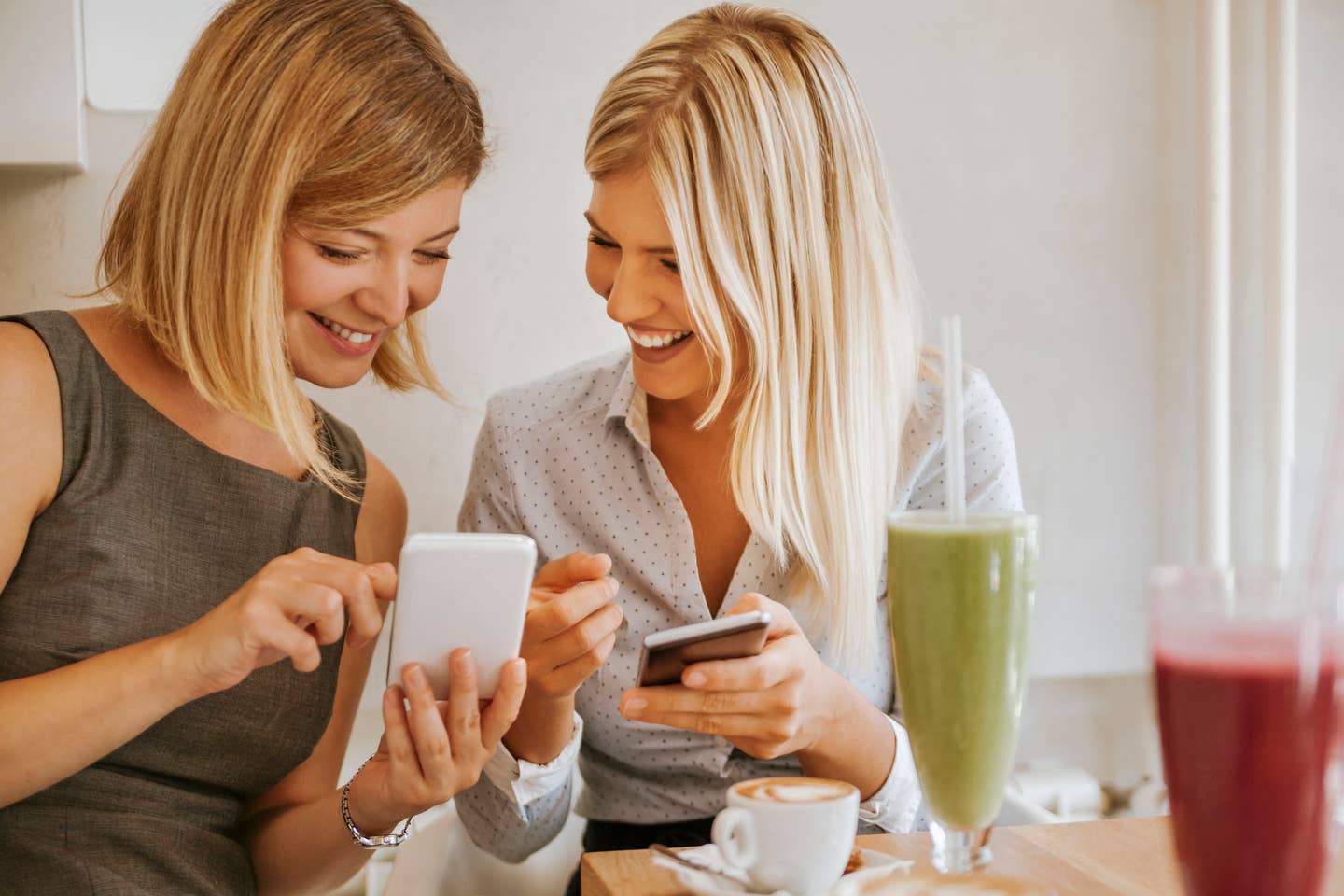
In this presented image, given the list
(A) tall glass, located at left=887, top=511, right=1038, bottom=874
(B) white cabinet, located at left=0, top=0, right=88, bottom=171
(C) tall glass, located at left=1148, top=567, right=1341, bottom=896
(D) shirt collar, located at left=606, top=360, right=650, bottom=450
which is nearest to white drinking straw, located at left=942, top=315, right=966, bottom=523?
(A) tall glass, located at left=887, top=511, right=1038, bottom=874

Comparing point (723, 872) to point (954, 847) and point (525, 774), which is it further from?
point (525, 774)

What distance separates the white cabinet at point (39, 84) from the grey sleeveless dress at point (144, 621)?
16.6 inches

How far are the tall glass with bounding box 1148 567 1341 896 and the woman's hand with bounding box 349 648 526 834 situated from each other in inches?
22.4

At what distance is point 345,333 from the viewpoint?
1.39 metres

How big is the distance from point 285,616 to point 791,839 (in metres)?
0.44

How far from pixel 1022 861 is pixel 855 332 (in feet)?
2.31

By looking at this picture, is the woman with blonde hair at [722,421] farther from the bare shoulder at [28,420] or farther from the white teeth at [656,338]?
the bare shoulder at [28,420]

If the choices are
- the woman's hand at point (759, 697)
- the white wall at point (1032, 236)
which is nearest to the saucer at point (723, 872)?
the woman's hand at point (759, 697)

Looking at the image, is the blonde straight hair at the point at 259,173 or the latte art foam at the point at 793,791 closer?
the latte art foam at the point at 793,791

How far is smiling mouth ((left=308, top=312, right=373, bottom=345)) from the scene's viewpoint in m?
1.37

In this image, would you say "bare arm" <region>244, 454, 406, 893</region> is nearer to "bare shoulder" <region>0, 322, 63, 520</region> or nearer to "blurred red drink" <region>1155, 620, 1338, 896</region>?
"bare shoulder" <region>0, 322, 63, 520</region>

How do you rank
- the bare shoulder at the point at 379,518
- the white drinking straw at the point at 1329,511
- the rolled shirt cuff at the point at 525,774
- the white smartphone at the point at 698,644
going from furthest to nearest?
the bare shoulder at the point at 379,518
the rolled shirt cuff at the point at 525,774
the white smartphone at the point at 698,644
the white drinking straw at the point at 1329,511

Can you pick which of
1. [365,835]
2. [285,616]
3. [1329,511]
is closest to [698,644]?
[285,616]

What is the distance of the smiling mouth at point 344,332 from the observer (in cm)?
137
